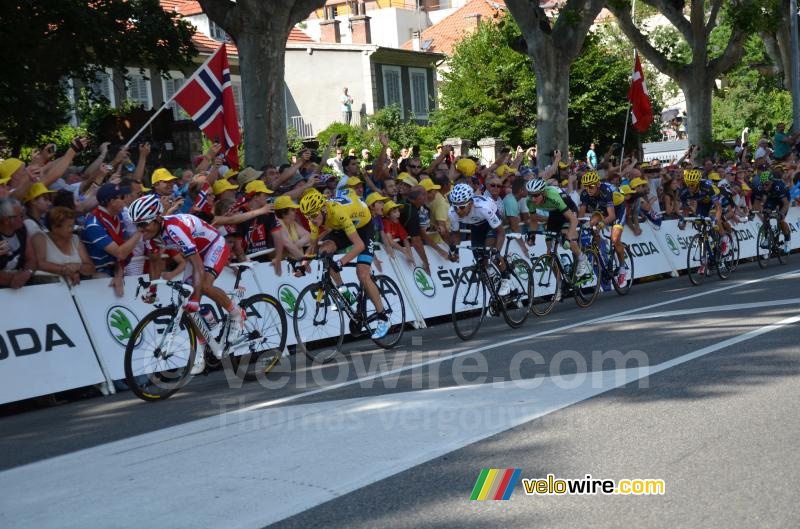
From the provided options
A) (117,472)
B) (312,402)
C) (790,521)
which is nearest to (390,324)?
(312,402)

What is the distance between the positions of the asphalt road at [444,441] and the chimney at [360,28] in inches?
1825

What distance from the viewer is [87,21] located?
18.9 m

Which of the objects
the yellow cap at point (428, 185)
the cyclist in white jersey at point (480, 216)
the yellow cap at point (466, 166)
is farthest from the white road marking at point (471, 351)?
the yellow cap at point (466, 166)

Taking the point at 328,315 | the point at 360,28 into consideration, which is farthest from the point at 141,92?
the point at 328,315

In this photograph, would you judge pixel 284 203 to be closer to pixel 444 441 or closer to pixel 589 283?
pixel 589 283

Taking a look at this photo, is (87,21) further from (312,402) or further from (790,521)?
(790,521)

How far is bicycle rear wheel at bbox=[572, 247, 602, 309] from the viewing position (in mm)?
15516

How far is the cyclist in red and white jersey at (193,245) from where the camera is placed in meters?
9.70

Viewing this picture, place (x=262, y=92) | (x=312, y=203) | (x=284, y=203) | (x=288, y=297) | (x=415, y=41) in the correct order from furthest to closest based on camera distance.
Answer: (x=415, y=41) < (x=262, y=92) < (x=288, y=297) < (x=284, y=203) < (x=312, y=203)

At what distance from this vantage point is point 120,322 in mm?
10734

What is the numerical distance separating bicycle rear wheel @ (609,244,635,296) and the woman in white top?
29.5 feet

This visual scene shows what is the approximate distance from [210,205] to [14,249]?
2627 mm

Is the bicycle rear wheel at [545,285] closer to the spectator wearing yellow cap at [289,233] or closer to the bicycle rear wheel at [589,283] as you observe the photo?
the bicycle rear wheel at [589,283]

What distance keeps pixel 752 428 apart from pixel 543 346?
4399 mm
